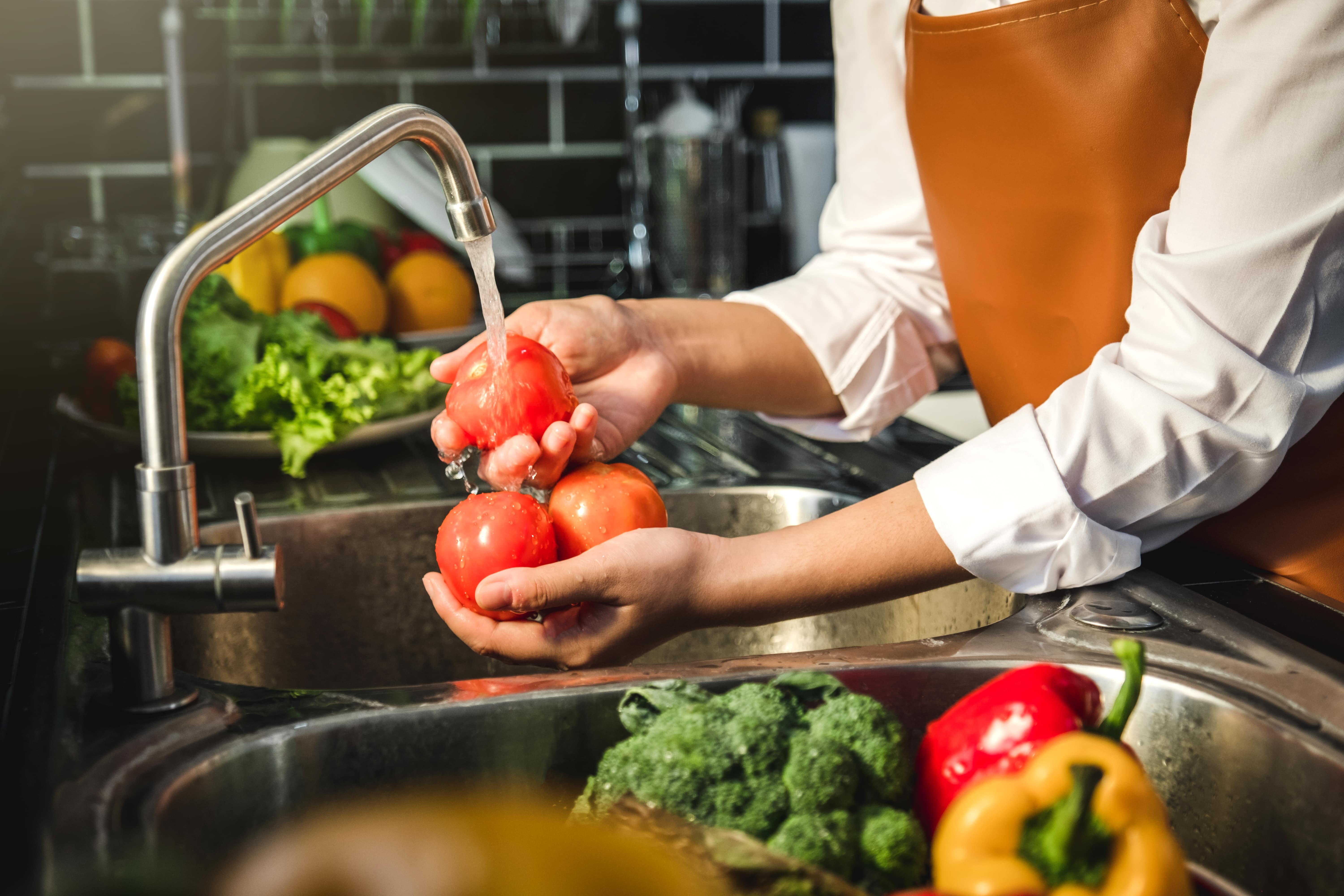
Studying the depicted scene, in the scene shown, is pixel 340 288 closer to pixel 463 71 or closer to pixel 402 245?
pixel 402 245

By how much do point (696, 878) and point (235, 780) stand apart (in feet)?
0.82

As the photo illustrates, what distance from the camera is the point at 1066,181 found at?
0.86m

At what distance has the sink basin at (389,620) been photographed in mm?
938

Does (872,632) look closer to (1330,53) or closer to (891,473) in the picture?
(891,473)

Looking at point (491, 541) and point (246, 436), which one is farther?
point (246, 436)

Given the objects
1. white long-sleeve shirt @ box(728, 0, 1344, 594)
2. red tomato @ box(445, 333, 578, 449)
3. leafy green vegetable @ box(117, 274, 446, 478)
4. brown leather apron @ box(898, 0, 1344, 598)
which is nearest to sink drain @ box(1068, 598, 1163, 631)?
white long-sleeve shirt @ box(728, 0, 1344, 594)

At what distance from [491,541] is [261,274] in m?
0.97

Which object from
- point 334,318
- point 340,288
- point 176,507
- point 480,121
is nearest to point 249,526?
point 176,507

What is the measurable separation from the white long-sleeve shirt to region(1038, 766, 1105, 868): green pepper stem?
354mm

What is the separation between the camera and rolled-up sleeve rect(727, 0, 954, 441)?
1.08 m

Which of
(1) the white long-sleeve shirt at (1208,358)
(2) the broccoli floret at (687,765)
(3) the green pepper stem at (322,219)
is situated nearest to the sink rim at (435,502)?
(1) the white long-sleeve shirt at (1208,358)

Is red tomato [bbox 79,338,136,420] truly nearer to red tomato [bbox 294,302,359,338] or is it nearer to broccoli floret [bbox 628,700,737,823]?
red tomato [bbox 294,302,359,338]

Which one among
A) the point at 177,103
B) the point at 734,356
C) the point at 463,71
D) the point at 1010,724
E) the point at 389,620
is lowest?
the point at 389,620

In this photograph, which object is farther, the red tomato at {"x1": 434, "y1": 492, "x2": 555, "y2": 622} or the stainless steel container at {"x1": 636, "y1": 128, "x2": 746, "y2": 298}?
the stainless steel container at {"x1": 636, "y1": 128, "x2": 746, "y2": 298}
